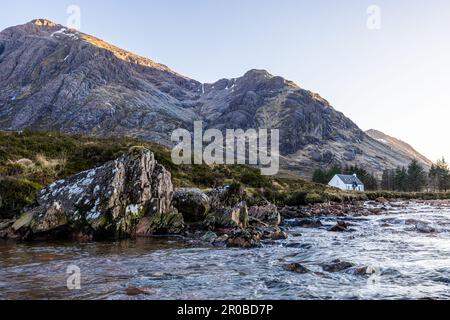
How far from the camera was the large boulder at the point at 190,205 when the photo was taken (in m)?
26.3

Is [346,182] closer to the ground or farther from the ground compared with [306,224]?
farther from the ground

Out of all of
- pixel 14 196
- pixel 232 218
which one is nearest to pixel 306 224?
pixel 232 218

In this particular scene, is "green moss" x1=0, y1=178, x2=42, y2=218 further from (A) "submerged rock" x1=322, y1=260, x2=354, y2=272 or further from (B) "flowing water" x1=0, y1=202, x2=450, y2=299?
(A) "submerged rock" x1=322, y1=260, x2=354, y2=272

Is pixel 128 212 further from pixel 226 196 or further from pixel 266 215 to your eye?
pixel 266 215

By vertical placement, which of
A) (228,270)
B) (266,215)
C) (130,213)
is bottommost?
(228,270)

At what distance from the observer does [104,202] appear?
21594 mm

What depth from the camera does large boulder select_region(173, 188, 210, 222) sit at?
1035 inches

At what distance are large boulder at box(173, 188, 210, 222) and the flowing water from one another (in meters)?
5.70

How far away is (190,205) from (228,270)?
42.9 ft

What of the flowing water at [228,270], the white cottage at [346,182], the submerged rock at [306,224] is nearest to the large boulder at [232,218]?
the flowing water at [228,270]
